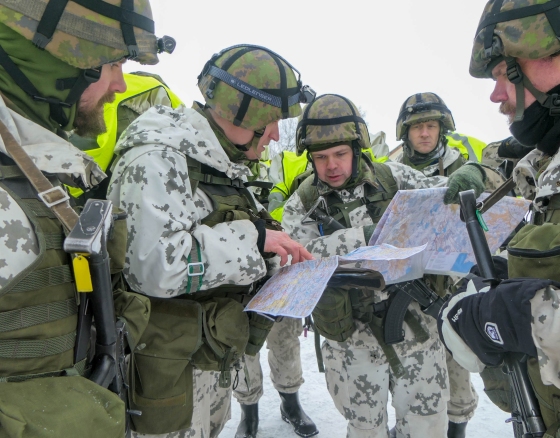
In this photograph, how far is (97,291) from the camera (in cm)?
118

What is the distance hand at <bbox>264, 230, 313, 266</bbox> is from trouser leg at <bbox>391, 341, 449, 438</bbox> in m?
1.16

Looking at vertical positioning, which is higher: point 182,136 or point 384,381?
point 182,136

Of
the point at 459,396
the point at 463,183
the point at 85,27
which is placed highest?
the point at 85,27

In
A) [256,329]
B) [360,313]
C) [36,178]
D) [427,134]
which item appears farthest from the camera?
[427,134]

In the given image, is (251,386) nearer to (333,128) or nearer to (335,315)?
(335,315)

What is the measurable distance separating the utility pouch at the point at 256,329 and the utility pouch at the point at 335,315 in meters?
0.45

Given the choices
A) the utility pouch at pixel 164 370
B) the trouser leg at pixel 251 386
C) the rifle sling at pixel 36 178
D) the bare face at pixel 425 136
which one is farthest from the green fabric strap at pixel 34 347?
the bare face at pixel 425 136

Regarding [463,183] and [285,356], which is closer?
[463,183]

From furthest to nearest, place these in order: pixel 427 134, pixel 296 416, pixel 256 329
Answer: pixel 427 134, pixel 296 416, pixel 256 329

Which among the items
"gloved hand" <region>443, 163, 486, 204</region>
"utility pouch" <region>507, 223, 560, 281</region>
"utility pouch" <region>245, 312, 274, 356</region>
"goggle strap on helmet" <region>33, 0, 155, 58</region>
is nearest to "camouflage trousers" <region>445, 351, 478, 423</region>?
"gloved hand" <region>443, 163, 486, 204</region>

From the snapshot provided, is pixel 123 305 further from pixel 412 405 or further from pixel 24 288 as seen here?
pixel 412 405

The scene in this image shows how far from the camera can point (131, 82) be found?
276 centimetres

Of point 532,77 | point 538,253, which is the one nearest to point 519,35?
point 532,77

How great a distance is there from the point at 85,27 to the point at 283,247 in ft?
3.80
